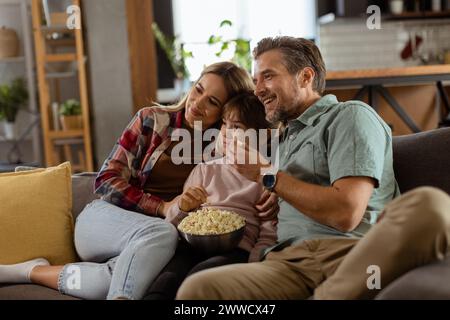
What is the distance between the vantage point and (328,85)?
410 cm

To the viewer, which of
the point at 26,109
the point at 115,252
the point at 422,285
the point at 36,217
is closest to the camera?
the point at 422,285

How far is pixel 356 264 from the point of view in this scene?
1.27 meters

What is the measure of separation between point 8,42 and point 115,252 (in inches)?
144

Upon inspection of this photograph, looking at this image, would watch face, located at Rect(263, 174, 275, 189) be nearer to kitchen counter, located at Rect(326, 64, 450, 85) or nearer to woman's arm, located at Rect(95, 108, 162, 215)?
woman's arm, located at Rect(95, 108, 162, 215)

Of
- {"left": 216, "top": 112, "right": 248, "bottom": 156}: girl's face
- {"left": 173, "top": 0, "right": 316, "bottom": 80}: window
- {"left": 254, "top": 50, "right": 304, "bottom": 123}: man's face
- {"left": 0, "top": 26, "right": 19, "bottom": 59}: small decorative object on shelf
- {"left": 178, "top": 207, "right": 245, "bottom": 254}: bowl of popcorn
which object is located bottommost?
{"left": 178, "top": 207, "right": 245, "bottom": 254}: bowl of popcorn

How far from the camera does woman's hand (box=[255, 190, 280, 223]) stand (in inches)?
73.6

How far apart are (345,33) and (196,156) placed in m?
4.54

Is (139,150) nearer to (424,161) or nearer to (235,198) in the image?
(235,198)

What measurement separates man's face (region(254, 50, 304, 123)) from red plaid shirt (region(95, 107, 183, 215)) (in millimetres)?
466

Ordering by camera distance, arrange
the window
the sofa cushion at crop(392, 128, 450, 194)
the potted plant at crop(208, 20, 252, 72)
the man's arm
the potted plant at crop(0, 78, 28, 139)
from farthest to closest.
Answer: the window, the potted plant at crop(208, 20, 252, 72), the potted plant at crop(0, 78, 28, 139), the sofa cushion at crop(392, 128, 450, 194), the man's arm

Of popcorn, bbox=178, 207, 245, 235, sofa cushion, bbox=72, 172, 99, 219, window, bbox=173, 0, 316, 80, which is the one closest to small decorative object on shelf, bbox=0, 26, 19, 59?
window, bbox=173, 0, 316, 80

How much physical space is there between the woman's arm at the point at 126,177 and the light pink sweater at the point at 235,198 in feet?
0.51

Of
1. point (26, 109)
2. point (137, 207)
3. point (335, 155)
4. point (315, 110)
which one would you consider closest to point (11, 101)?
point (26, 109)

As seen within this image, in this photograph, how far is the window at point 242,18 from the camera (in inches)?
241
